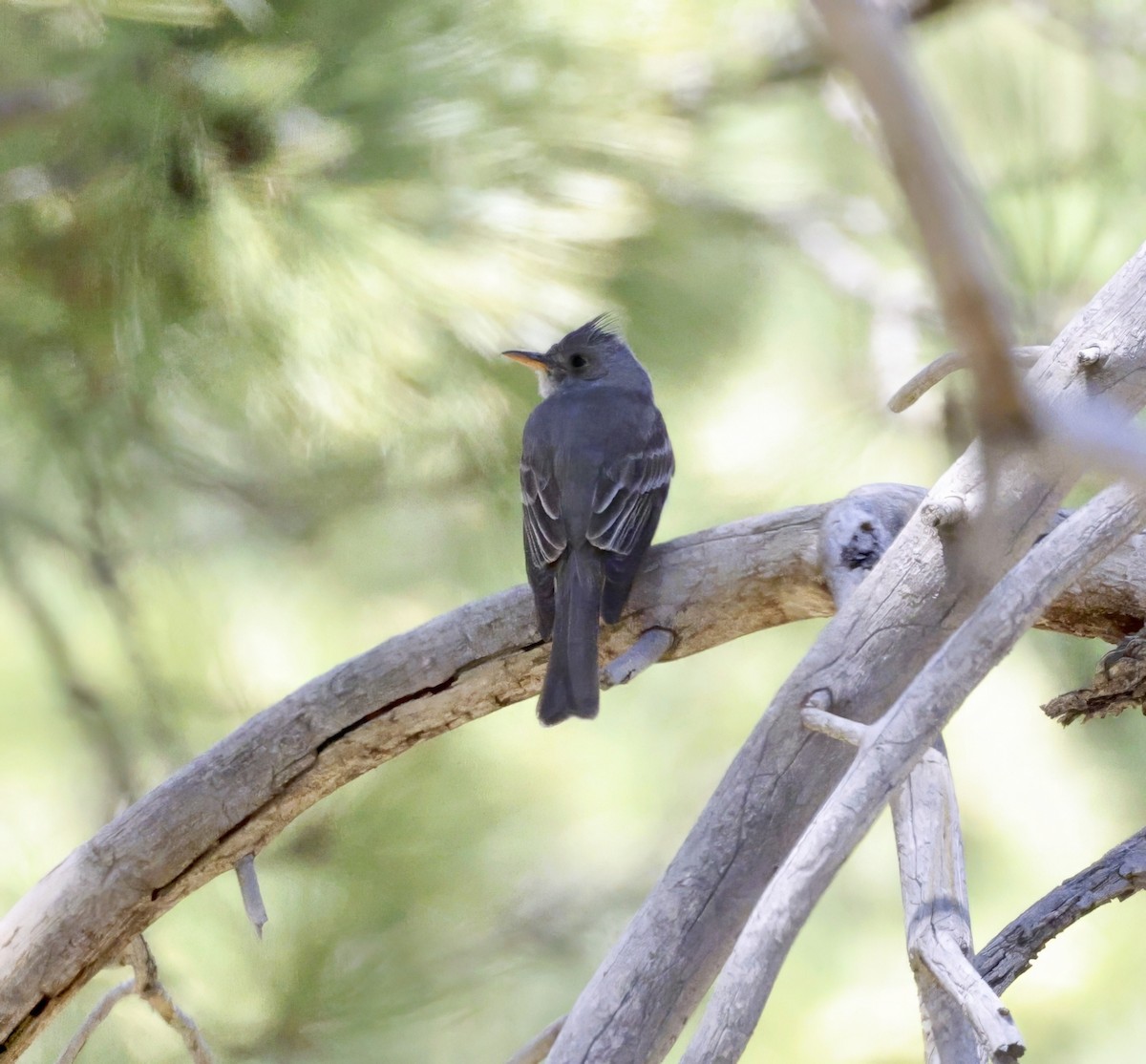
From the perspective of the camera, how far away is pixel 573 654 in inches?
74.6

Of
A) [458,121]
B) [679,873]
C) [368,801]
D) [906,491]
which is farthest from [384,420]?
[679,873]

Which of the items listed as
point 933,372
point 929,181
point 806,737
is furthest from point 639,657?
point 929,181

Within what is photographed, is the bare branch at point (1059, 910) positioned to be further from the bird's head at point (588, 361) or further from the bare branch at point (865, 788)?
the bird's head at point (588, 361)

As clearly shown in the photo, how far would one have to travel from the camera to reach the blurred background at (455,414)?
214 cm

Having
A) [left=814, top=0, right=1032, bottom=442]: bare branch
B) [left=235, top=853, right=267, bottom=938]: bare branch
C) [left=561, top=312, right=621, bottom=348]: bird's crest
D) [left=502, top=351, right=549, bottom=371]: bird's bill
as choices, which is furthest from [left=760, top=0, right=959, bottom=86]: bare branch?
[left=814, top=0, right=1032, bottom=442]: bare branch

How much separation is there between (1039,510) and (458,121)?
1.20 m

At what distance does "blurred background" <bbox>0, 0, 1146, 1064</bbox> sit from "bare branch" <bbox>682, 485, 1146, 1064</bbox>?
963mm

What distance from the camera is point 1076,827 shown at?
2.43m

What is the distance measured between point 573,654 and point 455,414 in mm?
872

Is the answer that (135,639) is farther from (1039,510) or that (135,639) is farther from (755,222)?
(1039,510)

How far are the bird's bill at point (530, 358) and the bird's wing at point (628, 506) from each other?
0.87ft

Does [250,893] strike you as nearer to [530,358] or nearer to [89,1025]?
[89,1025]

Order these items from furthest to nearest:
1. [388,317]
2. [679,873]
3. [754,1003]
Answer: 1. [388,317]
2. [679,873]
3. [754,1003]

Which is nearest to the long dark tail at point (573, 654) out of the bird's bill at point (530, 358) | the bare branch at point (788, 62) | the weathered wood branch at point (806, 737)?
the weathered wood branch at point (806, 737)
